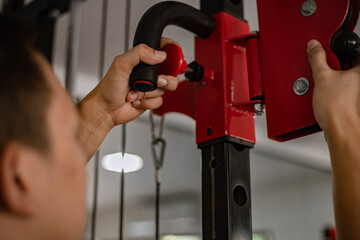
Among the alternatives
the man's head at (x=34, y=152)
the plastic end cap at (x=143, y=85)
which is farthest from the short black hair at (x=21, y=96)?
the plastic end cap at (x=143, y=85)

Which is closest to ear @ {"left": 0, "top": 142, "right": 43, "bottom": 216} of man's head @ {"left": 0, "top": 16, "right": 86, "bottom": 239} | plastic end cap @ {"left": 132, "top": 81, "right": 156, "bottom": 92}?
man's head @ {"left": 0, "top": 16, "right": 86, "bottom": 239}

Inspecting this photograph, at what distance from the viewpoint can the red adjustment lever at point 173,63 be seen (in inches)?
24.5

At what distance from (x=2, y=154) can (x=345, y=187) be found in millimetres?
→ 388

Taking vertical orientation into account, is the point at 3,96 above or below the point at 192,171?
below

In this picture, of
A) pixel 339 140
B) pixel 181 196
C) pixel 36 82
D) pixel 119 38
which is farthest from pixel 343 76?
pixel 181 196

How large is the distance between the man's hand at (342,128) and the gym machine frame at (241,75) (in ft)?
0.08

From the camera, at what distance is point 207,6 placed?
28.0 inches

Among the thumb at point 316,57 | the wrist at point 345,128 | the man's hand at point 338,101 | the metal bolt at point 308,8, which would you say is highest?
the metal bolt at point 308,8

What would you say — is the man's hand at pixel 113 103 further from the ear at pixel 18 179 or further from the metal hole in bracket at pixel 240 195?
the ear at pixel 18 179

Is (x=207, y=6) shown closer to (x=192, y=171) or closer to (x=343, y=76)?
(x=343, y=76)

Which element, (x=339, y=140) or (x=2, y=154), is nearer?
(x=2, y=154)

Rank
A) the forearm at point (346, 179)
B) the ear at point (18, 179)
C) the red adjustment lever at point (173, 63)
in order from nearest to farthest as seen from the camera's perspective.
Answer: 1. the ear at point (18, 179)
2. the forearm at point (346, 179)
3. the red adjustment lever at point (173, 63)

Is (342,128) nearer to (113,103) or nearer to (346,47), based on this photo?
(346,47)

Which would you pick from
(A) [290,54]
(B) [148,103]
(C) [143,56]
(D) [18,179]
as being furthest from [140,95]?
(D) [18,179]
